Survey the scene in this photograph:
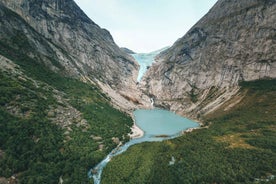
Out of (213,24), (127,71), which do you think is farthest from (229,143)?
(127,71)

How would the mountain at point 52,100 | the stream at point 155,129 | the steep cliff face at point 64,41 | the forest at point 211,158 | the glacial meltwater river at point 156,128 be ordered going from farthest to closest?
1. the steep cliff face at point 64,41
2. the glacial meltwater river at point 156,128
3. the stream at point 155,129
4. the forest at point 211,158
5. the mountain at point 52,100

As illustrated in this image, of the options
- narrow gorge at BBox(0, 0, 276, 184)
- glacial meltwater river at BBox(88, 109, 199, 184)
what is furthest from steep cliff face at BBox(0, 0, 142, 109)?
glacial meltwater river at BBox(88, 109, 199, 184)

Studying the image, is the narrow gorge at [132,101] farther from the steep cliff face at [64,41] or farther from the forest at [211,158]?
the steep cliff face at [64,41]

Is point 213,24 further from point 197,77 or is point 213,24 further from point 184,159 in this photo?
point 184,159

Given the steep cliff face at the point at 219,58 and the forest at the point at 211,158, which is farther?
the steep cliff face at the point at 219,58

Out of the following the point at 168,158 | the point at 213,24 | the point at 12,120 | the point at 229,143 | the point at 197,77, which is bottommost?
the point at 12,120

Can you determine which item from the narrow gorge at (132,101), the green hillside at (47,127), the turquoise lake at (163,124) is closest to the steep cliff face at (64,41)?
the narrow gorge at (132,101)
